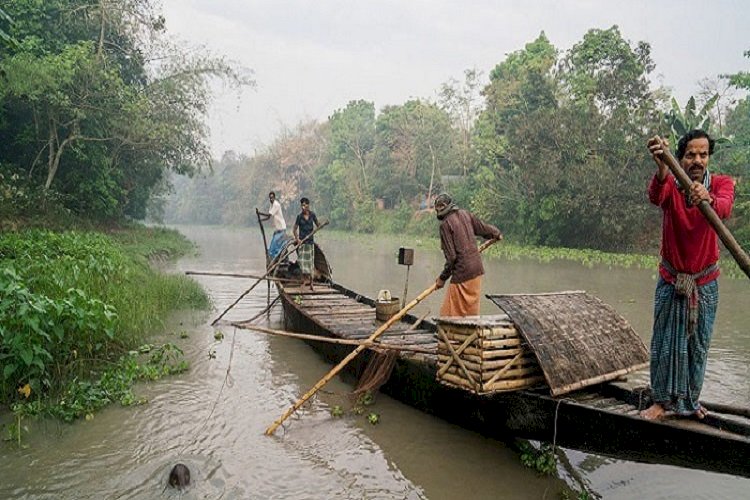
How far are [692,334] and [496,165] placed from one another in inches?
962

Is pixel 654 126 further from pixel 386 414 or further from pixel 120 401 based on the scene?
pixel 120 401

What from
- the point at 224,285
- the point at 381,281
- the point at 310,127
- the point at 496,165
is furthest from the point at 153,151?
the point at 310,127

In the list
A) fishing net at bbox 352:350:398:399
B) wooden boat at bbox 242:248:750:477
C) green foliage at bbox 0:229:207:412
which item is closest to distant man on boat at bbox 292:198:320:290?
green foliage at bbox 0:229:207:412

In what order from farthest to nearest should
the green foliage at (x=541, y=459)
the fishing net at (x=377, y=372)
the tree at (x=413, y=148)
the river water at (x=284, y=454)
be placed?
the tree at (x=413, y=148) < the fishing net at (x=377, y=372) < the green foliage at (x=541, y=459) < the river water at (x=284, y=454)

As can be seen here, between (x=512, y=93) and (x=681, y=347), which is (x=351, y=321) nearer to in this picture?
(x=681, y=347)

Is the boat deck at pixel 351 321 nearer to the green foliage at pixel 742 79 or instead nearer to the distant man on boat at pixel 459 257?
the distant man on boat at pixel 459 257

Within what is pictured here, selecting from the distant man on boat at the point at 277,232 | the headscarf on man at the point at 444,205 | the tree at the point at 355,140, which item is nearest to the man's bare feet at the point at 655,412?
the headscarf on man at the point at 444,205

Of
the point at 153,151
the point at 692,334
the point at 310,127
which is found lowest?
the point at 692,334

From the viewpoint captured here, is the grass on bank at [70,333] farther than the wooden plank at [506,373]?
Yes

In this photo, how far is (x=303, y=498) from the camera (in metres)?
3.87

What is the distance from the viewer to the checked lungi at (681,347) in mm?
3209

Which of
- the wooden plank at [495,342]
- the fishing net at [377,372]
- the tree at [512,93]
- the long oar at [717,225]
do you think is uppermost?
the tree at [512,93]

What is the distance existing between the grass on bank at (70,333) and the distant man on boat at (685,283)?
4.88 metres

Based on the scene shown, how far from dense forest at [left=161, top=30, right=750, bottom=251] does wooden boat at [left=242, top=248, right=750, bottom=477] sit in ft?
54.8
